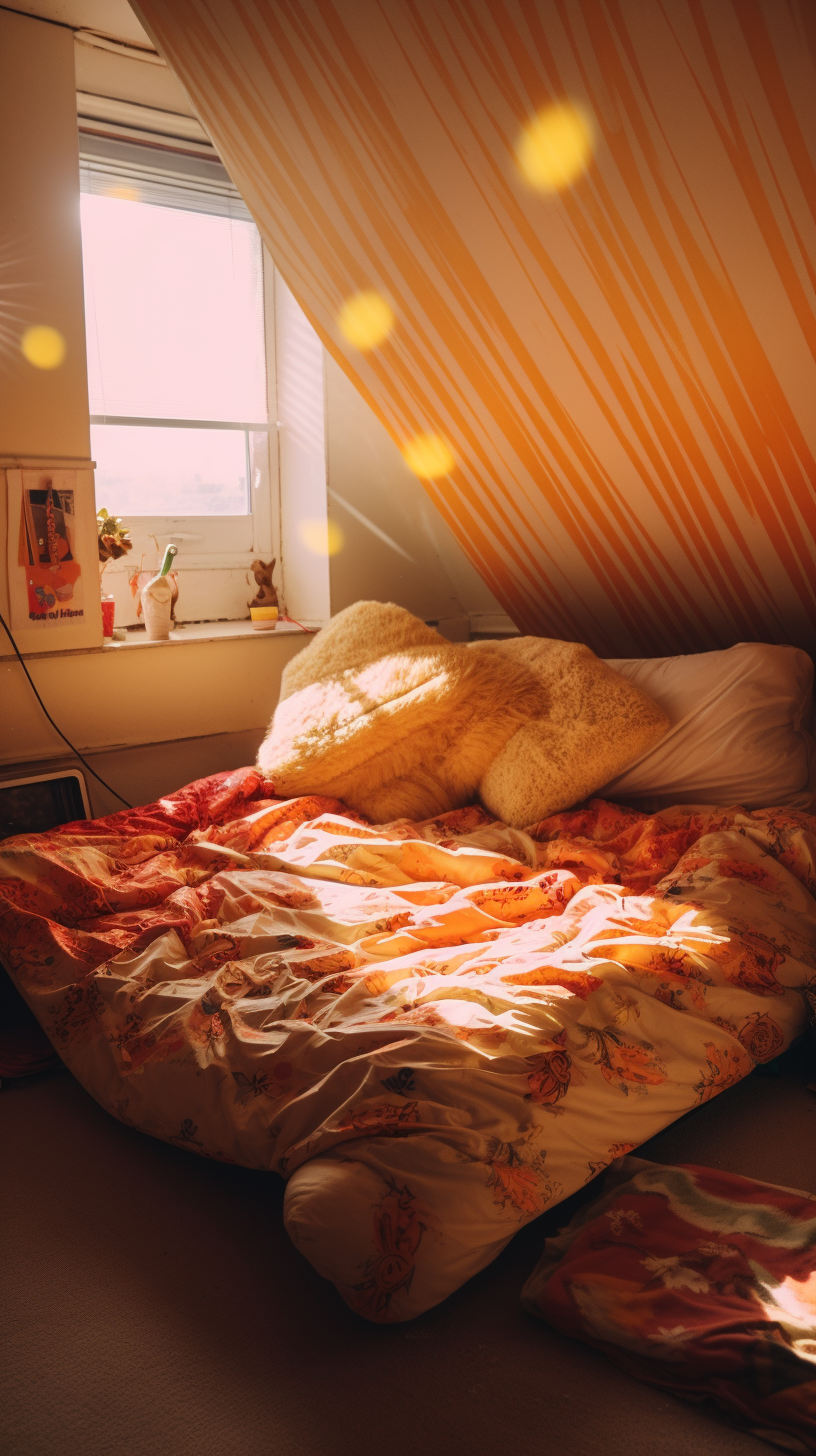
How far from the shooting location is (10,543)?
2.56 meters

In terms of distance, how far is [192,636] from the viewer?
3.05 meters

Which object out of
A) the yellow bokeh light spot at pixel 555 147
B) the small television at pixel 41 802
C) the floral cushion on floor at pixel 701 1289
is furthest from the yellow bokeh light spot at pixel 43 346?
the floral cushion on floor at pixel 701 1289

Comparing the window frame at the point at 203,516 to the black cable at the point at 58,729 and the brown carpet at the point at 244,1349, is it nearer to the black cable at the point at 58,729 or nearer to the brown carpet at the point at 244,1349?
the black cable at the point at 58,729

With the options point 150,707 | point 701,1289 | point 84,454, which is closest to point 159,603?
point 150,707

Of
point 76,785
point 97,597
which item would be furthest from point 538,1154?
point 97,597

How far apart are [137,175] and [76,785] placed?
1.95m

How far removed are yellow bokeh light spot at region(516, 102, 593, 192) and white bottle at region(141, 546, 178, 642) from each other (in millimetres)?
1565

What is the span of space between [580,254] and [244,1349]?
6.61 ft

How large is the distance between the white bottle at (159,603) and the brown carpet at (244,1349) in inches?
68.7

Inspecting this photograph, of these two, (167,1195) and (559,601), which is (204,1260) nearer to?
(167,1195)

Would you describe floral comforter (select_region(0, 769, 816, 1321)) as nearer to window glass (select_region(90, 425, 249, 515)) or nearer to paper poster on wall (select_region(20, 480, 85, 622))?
paper poster on wall (select_region(20, 480, 85, 622))

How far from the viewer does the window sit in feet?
9.78

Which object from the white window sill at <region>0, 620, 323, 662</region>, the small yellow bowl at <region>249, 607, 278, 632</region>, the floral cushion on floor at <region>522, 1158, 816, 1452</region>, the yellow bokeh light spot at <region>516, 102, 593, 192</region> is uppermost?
the yellow bokeh light spot at <region>516, 102, 593, 192</region>

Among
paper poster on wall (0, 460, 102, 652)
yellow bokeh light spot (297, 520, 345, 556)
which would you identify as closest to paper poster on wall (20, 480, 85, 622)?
paper poster on wall (0, 460, 102, 652)
